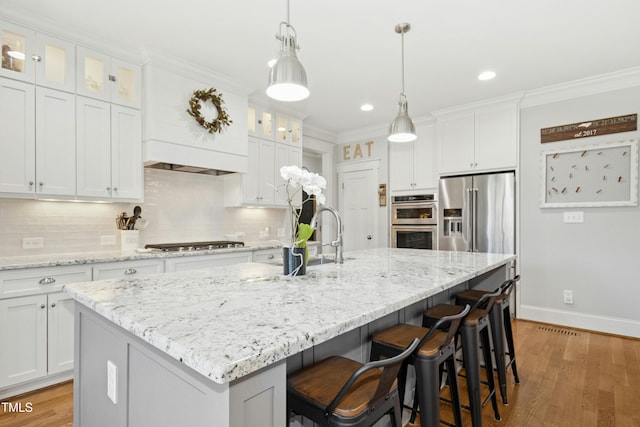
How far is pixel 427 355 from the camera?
4.37 feet

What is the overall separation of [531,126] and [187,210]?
404 centimetres

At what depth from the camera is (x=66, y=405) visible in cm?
218

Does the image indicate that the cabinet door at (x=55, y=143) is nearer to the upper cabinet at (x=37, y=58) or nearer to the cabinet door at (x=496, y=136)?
the upper cabinet at (x=37, y=58)

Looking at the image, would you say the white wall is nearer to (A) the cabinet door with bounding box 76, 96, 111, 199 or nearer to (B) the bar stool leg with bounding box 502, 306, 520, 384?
(B) the bar stool leg with bounding box 502, 306, 520, 384

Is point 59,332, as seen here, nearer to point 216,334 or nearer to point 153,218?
point 153,218

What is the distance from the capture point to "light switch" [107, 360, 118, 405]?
3.87ft

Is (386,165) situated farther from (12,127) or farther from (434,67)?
(12,127)

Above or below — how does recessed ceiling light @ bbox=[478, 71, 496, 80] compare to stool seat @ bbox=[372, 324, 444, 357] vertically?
above

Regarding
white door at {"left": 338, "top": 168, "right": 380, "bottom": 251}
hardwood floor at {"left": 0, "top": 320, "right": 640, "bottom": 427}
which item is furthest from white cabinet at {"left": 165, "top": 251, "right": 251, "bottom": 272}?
white door at {"left": 338, "top": 168, "right": 380, "bottom": 251}

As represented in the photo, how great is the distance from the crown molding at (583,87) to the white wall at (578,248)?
0.05 m

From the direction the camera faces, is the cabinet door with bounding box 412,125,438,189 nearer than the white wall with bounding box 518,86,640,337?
No

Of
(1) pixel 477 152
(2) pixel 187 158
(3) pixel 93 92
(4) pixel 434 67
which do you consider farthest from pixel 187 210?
(1) pixel 477 152

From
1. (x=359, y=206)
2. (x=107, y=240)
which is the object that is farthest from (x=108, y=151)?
(x=359, y=206)

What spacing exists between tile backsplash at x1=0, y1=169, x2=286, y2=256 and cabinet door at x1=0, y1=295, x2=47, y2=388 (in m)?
0.63
